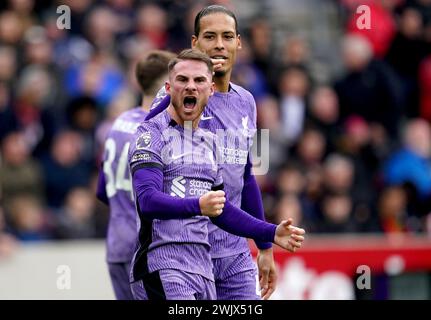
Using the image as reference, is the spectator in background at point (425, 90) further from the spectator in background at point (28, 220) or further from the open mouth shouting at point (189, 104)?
the open mouth shouting at point (189, 104)

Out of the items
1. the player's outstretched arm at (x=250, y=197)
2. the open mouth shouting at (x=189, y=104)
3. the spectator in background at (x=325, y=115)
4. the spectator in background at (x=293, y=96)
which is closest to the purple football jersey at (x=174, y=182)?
the open mouth shouting at (x=189, y=104)

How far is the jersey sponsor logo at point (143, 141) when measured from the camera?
7.23 m

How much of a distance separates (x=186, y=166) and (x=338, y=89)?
825 centimetres

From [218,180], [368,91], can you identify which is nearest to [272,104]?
[368,91]

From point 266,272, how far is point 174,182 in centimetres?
128

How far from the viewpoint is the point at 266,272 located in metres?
8.25

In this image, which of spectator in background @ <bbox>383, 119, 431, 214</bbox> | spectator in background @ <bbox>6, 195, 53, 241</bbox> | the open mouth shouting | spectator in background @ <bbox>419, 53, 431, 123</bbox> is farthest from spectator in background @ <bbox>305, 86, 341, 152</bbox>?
the open mouth shouting

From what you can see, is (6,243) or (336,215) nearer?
(6,243)

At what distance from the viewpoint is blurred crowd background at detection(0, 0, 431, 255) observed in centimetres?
1312

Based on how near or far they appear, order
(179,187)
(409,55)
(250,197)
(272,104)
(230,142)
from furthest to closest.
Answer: (409,55)
(272,104)
(250,197)
(230,142)
(179,187)

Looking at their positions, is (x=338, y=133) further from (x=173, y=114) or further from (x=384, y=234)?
(x=173, y=114)

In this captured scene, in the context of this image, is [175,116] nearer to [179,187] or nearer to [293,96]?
[179,187]

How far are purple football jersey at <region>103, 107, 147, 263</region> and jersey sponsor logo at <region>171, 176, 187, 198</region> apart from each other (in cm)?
176

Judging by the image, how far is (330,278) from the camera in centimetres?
1267
